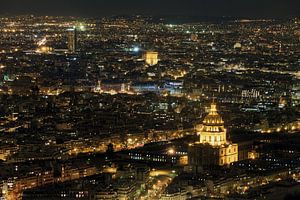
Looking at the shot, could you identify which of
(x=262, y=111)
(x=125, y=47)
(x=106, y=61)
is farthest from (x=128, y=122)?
(x=125, y=47)

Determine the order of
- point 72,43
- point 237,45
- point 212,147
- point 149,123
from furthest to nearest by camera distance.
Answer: point 237,45 → point 72,43 → point 149,123 → point 212,147

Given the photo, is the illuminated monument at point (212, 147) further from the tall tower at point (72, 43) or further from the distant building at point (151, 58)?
the tall tower at point (72, 43)

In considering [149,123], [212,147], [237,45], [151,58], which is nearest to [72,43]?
[237,45]

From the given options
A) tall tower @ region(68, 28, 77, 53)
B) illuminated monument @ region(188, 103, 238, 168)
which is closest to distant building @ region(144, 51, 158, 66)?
tall tower @ region(68, 28, 77, 53)

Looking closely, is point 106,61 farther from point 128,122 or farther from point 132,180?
point 132,180

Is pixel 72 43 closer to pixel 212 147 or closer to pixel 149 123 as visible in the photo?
pixel 149 123

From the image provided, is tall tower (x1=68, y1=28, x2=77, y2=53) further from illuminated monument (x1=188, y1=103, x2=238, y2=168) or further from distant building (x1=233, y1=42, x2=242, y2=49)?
illuminated monument (x1=188, y1=103, x2=238, y2=168)
